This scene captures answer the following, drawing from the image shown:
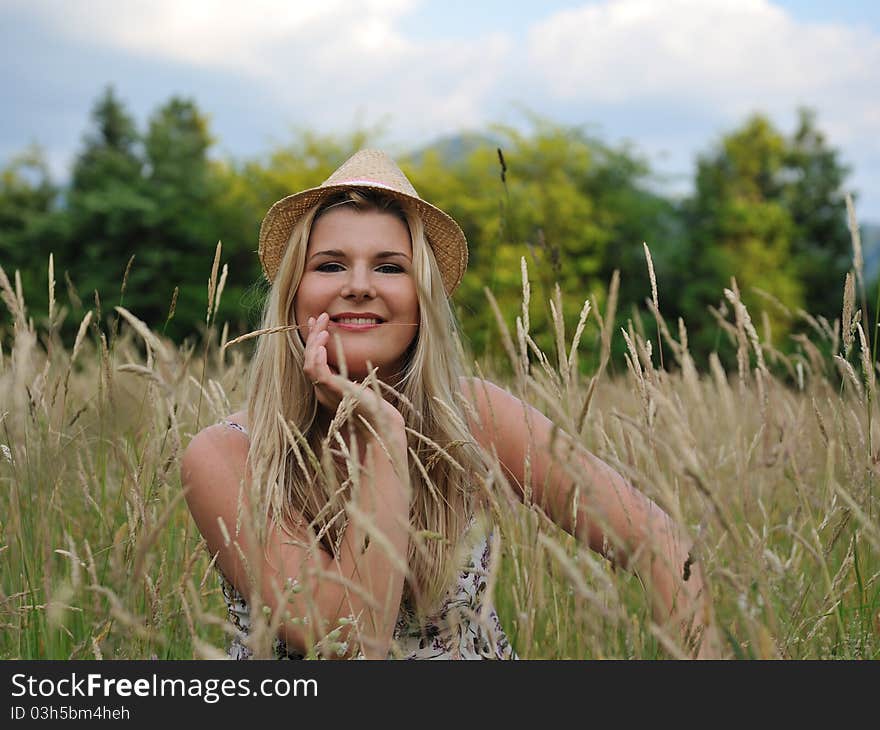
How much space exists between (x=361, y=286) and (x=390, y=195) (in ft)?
1.13

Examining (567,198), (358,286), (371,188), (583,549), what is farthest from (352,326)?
(567,198)

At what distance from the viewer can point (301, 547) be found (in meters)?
1.28

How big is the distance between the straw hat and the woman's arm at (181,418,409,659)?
639 mm

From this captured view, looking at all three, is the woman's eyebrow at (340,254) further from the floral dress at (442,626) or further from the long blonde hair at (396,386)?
the floral dress at (442,626)

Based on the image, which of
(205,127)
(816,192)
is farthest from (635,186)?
(205,127)

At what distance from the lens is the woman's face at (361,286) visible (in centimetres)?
204

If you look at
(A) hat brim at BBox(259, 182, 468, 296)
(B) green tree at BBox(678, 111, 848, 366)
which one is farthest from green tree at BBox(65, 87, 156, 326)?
→ (A) hat brim at BBox(259, 182, 468, 296)

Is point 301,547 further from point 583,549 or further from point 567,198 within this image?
point 567,198

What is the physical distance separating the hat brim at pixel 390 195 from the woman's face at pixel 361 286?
0.07 m

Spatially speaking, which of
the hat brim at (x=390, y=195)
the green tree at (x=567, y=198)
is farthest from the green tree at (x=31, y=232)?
the hat brim at (x=390, y=195)

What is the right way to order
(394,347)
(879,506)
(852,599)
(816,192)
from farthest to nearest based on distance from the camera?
(816,192)
(394,347)
(852,599)
(879,506)
